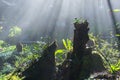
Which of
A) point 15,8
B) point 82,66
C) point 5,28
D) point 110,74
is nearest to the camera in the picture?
point 110,74

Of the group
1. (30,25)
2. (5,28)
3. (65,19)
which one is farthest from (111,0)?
(5,28)

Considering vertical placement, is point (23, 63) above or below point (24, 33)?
below

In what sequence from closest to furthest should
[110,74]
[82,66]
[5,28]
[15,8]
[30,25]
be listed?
[110,74] < [82,66] < [5,28] < [30,25] < [15,8]

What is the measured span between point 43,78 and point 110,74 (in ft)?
5.87

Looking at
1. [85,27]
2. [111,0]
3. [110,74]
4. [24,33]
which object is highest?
[111,0]

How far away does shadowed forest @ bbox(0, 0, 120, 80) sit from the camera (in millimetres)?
7836

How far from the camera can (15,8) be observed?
28.8 meters

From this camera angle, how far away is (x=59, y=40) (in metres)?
19.0

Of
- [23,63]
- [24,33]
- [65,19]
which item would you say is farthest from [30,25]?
[23,63]

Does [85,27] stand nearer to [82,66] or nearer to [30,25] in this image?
[82,66]

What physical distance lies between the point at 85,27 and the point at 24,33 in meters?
16.4

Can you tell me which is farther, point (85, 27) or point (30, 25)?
point (30, 25)

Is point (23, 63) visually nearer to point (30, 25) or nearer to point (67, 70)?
point (67, 70)

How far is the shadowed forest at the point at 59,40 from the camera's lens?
784 centimetres
